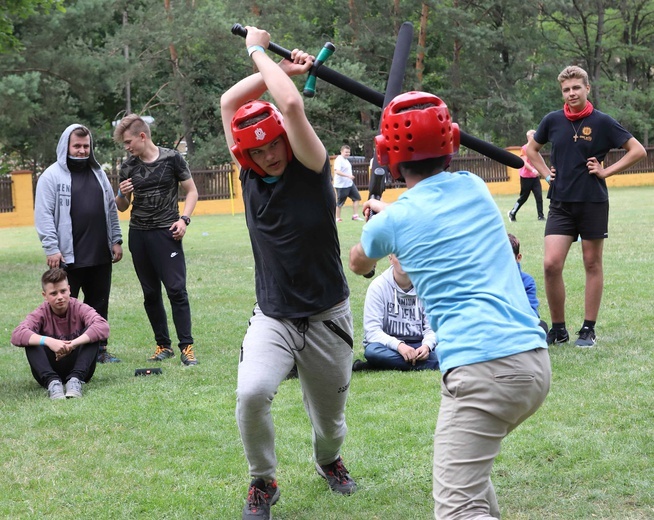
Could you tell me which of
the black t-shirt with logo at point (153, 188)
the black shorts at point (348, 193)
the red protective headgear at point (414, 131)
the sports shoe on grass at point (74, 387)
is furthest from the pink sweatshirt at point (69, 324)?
the black shorts at point (348, 193)

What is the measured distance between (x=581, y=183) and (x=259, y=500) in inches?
186

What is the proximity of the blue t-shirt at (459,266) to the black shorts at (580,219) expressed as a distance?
4.76 meters

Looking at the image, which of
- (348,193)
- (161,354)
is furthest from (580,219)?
(348,193)

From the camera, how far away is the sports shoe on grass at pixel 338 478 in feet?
15.8

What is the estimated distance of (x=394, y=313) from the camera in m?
7.78

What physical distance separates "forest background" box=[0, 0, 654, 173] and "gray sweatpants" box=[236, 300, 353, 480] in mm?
28343

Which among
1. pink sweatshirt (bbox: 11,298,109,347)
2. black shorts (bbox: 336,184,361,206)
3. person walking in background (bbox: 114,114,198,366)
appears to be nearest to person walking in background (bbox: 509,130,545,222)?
black shorts (bbox: 336,184,361,206)

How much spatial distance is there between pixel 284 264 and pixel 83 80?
2994cm

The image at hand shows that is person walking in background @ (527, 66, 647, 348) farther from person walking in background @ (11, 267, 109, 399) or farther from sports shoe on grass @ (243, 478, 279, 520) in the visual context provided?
sports shoe on grass @ (243, 478, 279, 520)

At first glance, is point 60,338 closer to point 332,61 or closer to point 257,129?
point 257,129

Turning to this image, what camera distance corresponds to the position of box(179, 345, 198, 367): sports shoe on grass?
8.24 metres

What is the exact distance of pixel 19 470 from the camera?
5387mm

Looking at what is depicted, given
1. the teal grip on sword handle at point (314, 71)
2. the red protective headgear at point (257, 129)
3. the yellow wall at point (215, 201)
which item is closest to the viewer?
the red protective headgear at point (257, 129)

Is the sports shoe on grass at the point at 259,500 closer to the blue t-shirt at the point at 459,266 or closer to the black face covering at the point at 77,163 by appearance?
the blue t-shirt at the point at 459,266
